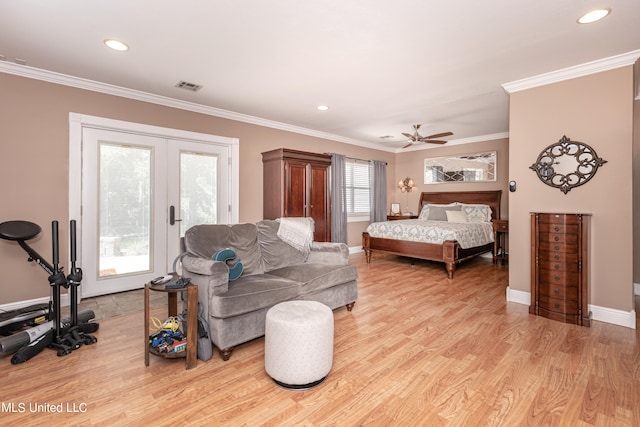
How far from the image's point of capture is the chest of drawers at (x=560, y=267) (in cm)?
302

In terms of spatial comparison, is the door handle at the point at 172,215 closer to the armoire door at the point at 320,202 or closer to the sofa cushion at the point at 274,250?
the sofa cushion at the point at 274,250

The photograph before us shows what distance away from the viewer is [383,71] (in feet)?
11.1

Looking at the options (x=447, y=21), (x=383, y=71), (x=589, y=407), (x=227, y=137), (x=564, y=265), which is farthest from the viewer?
(x=227, y=137)

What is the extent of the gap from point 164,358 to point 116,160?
283 cm

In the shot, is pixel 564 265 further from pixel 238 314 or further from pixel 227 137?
pixel 227 137

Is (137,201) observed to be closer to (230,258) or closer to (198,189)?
(198,189)

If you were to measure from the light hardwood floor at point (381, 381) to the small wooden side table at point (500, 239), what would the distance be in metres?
2.97

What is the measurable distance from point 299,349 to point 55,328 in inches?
83.8

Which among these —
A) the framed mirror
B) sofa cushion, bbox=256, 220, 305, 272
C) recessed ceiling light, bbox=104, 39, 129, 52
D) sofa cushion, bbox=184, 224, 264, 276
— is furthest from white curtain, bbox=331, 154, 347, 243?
recessed ceiling light, bbox=104, 39, 129, 52

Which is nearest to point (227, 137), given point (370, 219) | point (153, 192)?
point (153, 192)

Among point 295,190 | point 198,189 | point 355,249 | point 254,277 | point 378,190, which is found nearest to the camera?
point 254,277

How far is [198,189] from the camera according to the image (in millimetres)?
4652

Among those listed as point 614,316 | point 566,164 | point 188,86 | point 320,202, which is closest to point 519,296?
point 614,316

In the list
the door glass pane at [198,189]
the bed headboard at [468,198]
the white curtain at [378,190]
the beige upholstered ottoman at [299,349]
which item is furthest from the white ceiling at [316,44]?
the white curtain at [378,190]
